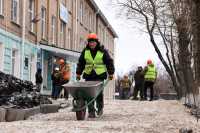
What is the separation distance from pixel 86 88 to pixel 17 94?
15.7 feet

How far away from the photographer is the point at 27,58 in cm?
3275

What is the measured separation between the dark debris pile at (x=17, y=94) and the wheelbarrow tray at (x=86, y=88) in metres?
2.49

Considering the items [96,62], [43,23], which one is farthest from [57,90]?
[96,62]

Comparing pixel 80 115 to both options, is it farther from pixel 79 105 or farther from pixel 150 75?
pixel 150 75

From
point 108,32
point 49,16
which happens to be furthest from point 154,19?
point 108,32

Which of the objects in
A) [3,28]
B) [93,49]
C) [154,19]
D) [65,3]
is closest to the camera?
[93,49]

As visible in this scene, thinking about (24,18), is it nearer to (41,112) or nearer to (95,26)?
(41,112)

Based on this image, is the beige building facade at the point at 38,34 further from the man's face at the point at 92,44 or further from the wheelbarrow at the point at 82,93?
the wheelbarrow at the point at 82,93

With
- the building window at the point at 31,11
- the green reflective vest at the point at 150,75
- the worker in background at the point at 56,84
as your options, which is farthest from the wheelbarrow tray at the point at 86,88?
the building window at the point at 31,11

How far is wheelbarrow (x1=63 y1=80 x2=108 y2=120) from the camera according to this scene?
542 inches

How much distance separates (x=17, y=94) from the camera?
18125mm

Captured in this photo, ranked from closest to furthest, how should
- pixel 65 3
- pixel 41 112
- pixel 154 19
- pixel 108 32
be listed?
pixel 41 112 < pixel 154 19 < pixel 65 3 < pixel 108 32

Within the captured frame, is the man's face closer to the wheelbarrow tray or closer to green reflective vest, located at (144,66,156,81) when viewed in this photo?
the wheelbarrow tray

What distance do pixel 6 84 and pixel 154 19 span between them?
18.6 meters
